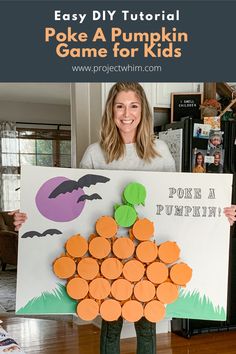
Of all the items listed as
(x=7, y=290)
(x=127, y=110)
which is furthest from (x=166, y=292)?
(x=7, y=290)

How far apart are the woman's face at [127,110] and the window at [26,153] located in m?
5.08

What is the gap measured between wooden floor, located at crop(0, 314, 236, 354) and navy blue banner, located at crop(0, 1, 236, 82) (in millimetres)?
1491

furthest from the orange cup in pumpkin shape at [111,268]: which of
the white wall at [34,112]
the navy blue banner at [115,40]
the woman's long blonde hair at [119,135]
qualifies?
the white wall at [34,112]

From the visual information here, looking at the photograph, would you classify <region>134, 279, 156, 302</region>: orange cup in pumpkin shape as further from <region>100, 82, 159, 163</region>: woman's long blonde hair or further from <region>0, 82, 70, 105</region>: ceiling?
<region>0, 82, 70, 105</region>: ceiling

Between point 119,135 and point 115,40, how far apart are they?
39 centimetres

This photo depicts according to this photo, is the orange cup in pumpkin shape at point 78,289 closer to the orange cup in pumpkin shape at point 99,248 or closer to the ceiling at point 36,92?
the orange cup in pumpkin shape at point 99,248

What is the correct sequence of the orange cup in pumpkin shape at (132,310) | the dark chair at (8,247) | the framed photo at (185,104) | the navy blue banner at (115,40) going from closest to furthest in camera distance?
the orange cup in pumpkin shape at (132,310) < the navy blue banner at (115,40) < the framed photo at (185,104) < the dark chair at (8,247)

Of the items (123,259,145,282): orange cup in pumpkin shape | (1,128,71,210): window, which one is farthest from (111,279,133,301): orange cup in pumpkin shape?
(1,128,71,210): window

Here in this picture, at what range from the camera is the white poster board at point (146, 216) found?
1.58 metres

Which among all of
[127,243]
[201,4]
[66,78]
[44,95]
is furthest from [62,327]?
[44,95]

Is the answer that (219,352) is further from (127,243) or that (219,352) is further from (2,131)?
(2,131)

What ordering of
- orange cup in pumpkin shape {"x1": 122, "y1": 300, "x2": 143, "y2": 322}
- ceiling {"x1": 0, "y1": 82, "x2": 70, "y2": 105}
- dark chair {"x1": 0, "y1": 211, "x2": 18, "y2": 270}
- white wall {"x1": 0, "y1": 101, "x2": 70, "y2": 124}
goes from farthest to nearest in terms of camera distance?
white wall {"x1": 0, "y1": 101, "x2": 70, "y2": 124} < ceiling {"x1": 0, "y1": 82, "x2": 70, "y2": 105} < dark chair {"x1": 0, "y1": 211, "x2": 18, "y2": 270} < orange cup in pumpkin shape {"x1": 122, "y1": 300, "x2": 143, "y2": 322}

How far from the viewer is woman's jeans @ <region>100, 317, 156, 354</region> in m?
1.56

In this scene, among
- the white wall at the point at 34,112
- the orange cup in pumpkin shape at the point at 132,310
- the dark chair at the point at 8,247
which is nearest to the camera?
the orange cup in pumpkin shape at the point at 132,310
